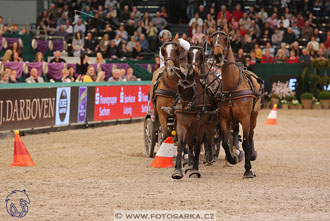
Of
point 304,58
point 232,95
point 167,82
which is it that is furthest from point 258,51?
point 232,95

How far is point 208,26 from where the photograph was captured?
28375 millimetres

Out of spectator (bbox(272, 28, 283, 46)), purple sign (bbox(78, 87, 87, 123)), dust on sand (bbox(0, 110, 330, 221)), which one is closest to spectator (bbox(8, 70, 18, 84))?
dust on sand (bbox(0, 110, 330, 221))

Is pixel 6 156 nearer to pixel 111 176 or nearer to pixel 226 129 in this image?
pixel 111 176

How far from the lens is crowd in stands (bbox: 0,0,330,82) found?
27.8 m

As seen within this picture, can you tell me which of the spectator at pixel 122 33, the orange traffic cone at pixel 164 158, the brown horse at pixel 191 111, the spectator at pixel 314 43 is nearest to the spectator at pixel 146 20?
the spectator at pixel 122 33

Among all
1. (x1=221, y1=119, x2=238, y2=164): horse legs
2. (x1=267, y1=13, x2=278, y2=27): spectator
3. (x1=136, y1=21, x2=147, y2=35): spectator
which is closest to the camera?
(x1=221, y1=119, x2=238, y2=164): horse legs

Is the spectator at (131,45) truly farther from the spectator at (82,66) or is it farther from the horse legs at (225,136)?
Result: the horse legs at (225,136)

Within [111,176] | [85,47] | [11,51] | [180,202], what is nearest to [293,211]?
[180,202]

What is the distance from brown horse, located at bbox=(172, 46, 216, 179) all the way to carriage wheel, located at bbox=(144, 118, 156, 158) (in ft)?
8.88

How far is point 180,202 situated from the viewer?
8711mm

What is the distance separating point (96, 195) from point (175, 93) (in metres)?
2.98

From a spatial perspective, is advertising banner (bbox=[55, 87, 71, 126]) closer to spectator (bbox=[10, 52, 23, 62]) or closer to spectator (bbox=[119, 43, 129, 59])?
spectator (bbox=[10, 52, 23, 62])

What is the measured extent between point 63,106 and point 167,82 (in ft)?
23.6

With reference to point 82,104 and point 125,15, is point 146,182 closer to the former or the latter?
point 82,104
